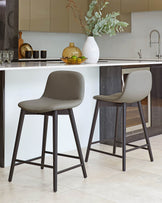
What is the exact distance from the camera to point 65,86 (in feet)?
11.1

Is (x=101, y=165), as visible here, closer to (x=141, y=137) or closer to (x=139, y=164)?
(x=139, y=164)

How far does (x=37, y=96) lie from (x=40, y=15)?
10.3 ft

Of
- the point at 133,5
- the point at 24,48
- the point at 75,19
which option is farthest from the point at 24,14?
the point at 133,5

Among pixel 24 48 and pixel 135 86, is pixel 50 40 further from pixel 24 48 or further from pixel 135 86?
pixel 135 86

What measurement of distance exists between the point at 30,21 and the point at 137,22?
202 cm

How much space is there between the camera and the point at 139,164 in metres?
3.88

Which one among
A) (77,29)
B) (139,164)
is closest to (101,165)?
(139,164)

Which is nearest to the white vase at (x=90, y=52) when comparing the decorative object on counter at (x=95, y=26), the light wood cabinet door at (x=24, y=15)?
the decorative object on counter at (x=95, y=26)

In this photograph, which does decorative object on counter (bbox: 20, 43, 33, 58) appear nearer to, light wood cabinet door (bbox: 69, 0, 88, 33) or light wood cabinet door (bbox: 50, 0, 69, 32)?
light wood cabinet door (bbox: 50, 0, 69, 32)

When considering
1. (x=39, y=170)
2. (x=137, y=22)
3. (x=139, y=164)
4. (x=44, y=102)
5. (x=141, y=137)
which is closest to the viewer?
(x=44, y=102)

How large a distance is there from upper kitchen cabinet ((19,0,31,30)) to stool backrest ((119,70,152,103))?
3.31 metres

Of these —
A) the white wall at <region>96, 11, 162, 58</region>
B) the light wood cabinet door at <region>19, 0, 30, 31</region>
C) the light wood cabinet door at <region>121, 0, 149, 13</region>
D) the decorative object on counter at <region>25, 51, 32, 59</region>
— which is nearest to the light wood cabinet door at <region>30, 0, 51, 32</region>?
the light wood cabinet door at <region>19, 0, 30, 31</region>

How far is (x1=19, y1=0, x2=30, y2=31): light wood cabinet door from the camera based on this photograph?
6.45 meters

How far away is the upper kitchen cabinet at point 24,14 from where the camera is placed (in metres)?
6.45
